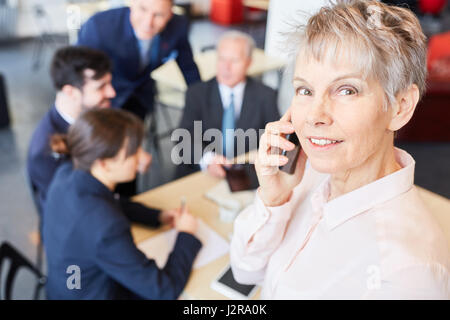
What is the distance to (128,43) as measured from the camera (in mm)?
2545

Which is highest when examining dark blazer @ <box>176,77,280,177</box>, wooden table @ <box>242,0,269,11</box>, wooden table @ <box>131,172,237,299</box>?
dark blazer @ <box>176,77,280,177</box>

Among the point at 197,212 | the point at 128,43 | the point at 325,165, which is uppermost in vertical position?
the point at 325,165

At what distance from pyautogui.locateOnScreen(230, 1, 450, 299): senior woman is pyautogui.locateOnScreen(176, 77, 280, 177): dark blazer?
144cm

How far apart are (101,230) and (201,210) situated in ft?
2.08

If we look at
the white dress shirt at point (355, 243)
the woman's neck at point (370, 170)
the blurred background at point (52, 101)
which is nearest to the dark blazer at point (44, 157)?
the blurred background at point (52, 101)

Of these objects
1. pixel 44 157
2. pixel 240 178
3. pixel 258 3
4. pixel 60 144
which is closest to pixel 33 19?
pixel 258 3

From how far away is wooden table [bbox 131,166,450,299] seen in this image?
1.64 metres

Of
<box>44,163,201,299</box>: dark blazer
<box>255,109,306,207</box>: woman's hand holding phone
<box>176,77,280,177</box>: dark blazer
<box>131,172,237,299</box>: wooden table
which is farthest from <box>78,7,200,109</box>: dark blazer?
<box>255,109,306,207</box>: woman's hand holding phone

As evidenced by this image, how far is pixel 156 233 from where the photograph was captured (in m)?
1.93

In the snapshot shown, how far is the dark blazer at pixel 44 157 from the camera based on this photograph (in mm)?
2166

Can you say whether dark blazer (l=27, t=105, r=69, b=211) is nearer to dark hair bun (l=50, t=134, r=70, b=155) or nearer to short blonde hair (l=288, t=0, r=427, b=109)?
dark hair bun (l=50, t=134, r=70, b=155)

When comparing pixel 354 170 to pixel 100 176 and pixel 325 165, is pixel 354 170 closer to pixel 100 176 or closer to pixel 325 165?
pixel 325 165

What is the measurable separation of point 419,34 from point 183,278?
1.17m
